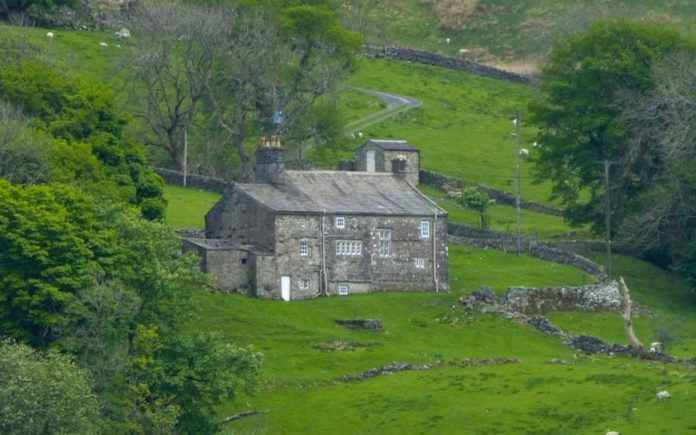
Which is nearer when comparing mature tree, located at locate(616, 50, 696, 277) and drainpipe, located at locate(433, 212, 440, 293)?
drainpipe, located at locate(433, 212, 440, 293)

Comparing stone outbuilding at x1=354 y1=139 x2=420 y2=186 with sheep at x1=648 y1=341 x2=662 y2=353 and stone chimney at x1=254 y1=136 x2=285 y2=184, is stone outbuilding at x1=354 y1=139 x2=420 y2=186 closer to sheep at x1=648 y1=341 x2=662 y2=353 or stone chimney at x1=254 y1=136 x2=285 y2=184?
stone chimney at x1=254 y1=136 x2=285 y2=184

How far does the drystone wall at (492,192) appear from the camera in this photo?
499ft

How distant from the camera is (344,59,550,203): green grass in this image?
159 metres

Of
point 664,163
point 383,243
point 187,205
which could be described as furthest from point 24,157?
point 664,163

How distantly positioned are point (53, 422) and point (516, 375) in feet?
76.5

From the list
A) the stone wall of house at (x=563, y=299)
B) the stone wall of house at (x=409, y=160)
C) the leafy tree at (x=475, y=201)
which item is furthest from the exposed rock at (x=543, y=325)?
the stone wall of house at (x=409, y=160)

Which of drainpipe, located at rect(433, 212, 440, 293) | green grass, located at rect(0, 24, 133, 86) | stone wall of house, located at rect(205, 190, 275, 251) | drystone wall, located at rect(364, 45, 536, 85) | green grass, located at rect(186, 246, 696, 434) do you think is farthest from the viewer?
drystone wall, located at rect(364, 45, 536, 85)

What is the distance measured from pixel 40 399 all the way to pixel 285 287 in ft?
97.8

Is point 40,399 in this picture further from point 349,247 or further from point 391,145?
point 391,145

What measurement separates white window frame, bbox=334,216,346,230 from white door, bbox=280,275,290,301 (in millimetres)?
4223

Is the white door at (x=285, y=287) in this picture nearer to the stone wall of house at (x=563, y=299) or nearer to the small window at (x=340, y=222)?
the small window at (x=340, y=222)

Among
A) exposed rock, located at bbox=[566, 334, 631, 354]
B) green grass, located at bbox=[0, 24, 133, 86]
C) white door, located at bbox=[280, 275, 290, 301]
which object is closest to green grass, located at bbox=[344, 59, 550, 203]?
green grass, located at bbox=[0, 24, 133, 86]

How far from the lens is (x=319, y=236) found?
12338cm

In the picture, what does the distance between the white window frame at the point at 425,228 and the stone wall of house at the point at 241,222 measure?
8730 mm
